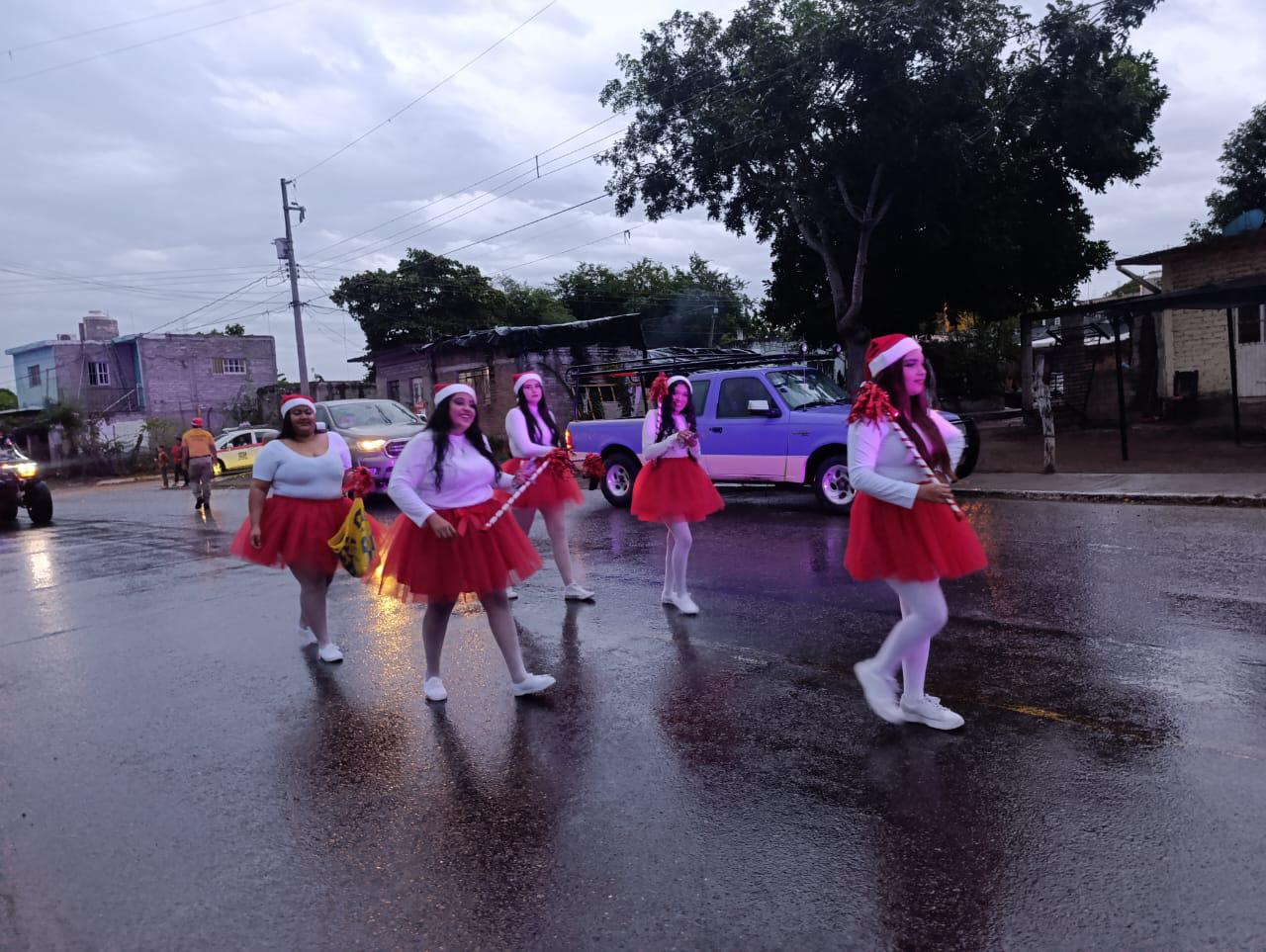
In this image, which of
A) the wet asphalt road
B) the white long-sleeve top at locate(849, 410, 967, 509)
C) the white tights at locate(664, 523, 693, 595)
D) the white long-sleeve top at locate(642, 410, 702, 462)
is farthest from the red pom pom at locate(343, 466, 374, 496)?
the white long-sleeve top at locate(849, 410, 967, 509)

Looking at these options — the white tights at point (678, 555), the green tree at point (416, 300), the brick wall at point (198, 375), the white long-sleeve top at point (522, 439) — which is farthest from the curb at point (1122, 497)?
the brick wall at point (198, 375)

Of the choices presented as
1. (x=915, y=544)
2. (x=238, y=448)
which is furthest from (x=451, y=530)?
(x=238, y=448)

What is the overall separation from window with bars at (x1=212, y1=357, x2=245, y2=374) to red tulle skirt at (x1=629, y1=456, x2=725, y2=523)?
49.1 m

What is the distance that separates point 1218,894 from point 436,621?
12.1 ft

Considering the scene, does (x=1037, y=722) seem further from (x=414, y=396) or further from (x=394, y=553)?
(x=414, y=396)

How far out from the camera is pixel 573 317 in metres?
56.6

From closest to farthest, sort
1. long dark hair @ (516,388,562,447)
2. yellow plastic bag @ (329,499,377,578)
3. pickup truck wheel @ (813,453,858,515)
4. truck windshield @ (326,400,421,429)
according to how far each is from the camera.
A: yellow plastic bag @ (329,499,377,578), long dark hair @ (516,388,562,447), pickup truck wheel @ (813,453,858,515), truck windshield @ (326,400,421,429)

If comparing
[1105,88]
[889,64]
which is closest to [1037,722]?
[889,64]

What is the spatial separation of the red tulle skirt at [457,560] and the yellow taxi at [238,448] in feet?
87.4

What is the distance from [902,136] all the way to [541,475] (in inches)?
572

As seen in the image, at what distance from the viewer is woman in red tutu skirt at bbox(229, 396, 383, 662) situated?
6000mm

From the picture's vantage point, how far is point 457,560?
4832 mm

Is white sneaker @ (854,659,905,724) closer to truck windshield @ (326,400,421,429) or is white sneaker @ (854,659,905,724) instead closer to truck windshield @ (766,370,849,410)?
truck windshield @ (766,370,849,410)

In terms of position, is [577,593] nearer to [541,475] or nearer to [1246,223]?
[541,475]
